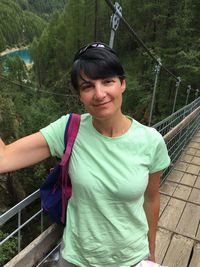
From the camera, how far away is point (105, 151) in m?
0.90

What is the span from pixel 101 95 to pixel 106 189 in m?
0.27

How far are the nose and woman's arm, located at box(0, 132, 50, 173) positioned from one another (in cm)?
21

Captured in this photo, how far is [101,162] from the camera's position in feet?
2.90

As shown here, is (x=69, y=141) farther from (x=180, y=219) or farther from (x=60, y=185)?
(x=180, y=219)

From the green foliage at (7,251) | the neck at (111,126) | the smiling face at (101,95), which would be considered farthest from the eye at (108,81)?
the green foliage at (7,251)

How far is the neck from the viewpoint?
3.01 feet

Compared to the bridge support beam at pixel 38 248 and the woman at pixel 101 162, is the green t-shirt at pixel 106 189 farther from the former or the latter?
the bridge support beam at pixel 38 248

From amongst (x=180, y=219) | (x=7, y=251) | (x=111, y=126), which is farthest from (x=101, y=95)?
(x=7, y=251)

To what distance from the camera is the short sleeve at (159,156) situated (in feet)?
3.15

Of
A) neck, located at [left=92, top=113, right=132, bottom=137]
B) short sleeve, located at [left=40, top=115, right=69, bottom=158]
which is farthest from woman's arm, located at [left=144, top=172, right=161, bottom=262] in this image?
short sleeve, located at [left=40, top=115, right=69, bottom=158]

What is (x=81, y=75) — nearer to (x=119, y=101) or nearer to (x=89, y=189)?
(x=119, y=101)

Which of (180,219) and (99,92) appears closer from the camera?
(99,92)

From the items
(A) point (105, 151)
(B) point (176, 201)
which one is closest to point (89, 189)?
(A) point (105, 151)

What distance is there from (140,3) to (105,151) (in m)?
17.5
